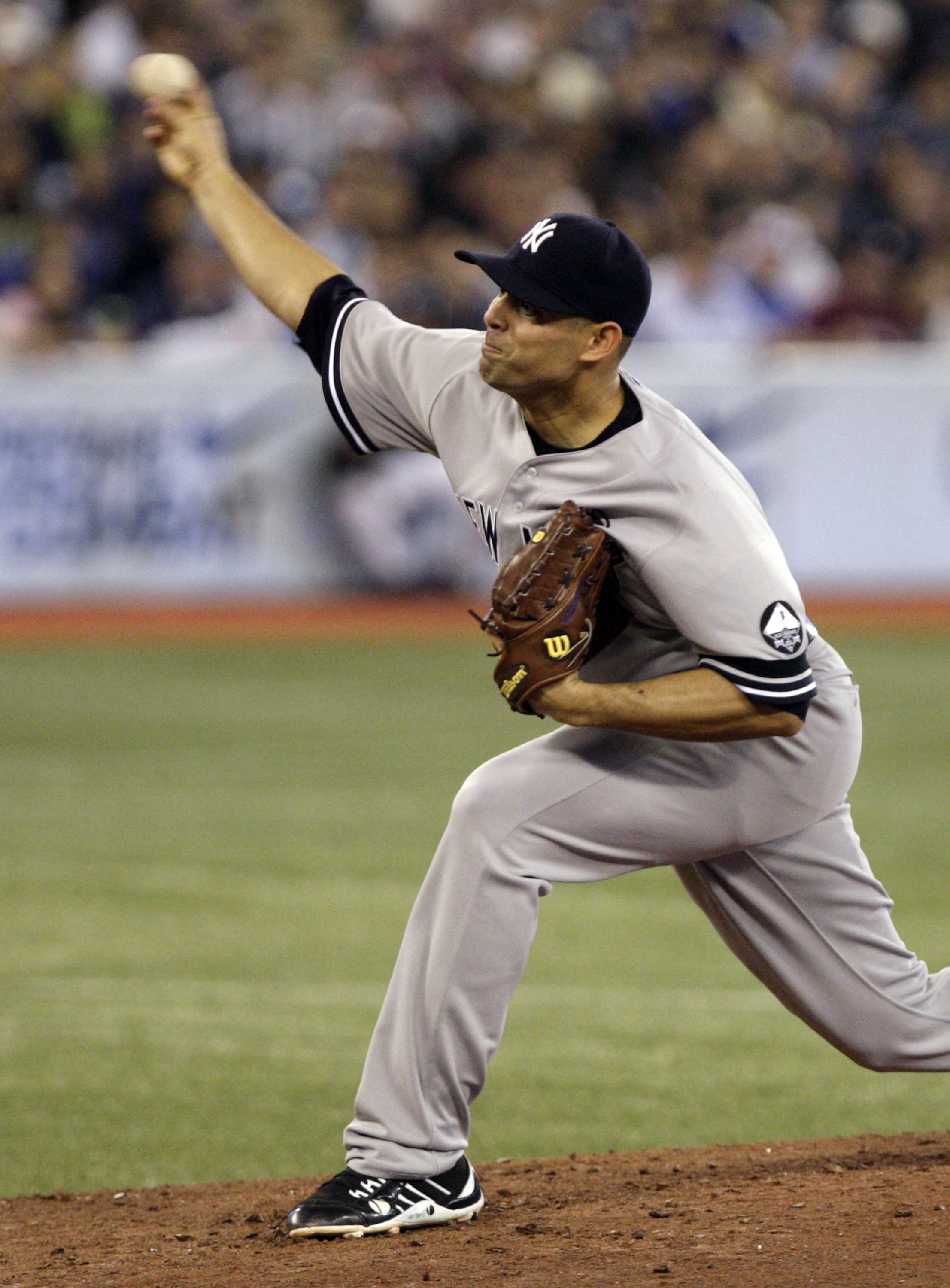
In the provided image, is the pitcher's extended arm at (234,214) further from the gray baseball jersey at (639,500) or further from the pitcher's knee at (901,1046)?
the pitcher's knee at (901,1046)

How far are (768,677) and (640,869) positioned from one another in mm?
443

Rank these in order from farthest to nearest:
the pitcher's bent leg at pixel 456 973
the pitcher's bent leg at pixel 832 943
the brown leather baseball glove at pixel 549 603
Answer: the pitcher's bent leg at pixel 832 943, the pitcher's bent leg at pixel 456 973, the brown leather baseball glove at pixel 549 603

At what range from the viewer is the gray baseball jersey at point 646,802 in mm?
3383

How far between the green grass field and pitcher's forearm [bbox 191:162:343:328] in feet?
6.13

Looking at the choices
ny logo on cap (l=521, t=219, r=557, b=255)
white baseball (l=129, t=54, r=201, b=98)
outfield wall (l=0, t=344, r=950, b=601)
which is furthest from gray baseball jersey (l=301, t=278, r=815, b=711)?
outfield wall (l=0, t=344, r=950, b=601)

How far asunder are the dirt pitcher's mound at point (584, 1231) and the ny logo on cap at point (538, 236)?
1.74m

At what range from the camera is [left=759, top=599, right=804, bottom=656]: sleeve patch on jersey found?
132 inches

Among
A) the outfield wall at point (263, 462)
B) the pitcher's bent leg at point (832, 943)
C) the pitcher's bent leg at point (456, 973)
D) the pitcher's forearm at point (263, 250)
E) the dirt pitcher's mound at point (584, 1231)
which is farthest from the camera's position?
the outfield wall at point (263, 462)

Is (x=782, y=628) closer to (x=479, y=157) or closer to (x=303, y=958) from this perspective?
(x=303, y=958)

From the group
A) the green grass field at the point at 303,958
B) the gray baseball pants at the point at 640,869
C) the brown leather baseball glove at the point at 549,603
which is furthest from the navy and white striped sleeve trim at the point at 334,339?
the green grass field at the point at 303,958

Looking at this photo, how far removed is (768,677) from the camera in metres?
3.36

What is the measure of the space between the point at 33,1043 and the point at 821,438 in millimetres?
8835

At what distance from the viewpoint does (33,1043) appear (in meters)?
5.13

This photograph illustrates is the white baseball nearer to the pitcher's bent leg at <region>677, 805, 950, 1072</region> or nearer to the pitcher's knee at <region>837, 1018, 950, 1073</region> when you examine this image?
the pitcher's bent leg at <region>677, 805, 950, 1072</region>
